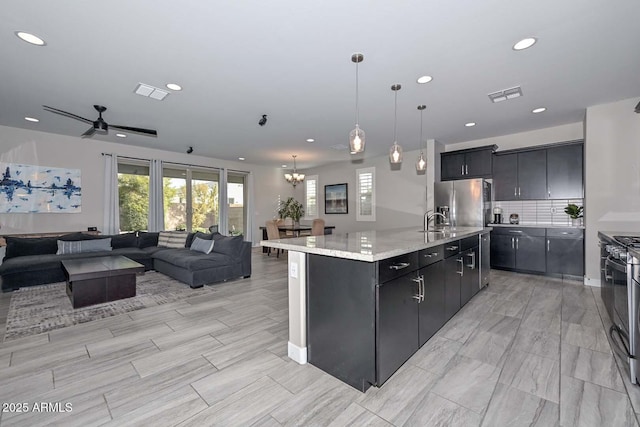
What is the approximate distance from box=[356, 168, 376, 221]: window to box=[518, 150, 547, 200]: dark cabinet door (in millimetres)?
3492

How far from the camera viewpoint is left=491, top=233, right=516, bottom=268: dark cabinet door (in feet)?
17.0

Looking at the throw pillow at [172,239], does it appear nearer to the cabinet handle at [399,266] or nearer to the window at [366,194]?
the window at [366,194]

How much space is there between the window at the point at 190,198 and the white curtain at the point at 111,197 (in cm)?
105

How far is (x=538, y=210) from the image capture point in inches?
214

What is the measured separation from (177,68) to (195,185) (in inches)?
205

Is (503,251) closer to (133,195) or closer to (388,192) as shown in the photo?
(388,192)

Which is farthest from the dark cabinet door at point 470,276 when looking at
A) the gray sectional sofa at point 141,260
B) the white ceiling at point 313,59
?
the gray sectional sofa at point 141,260

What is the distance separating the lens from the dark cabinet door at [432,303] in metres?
2.33

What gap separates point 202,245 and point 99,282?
1700 millimetres

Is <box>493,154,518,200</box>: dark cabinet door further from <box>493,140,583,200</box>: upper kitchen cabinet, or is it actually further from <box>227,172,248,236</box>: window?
<box>227,172,248,236</box>: window

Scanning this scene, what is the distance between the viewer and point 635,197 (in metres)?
3.93

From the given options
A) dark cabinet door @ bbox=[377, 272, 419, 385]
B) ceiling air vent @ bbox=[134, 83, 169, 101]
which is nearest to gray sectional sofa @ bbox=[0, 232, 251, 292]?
ceiling air vent @ bbox=[134, 83, 169, 101]

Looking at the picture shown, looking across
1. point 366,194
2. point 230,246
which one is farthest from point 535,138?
point 230,246

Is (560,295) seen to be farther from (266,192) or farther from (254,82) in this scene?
(266,192)
